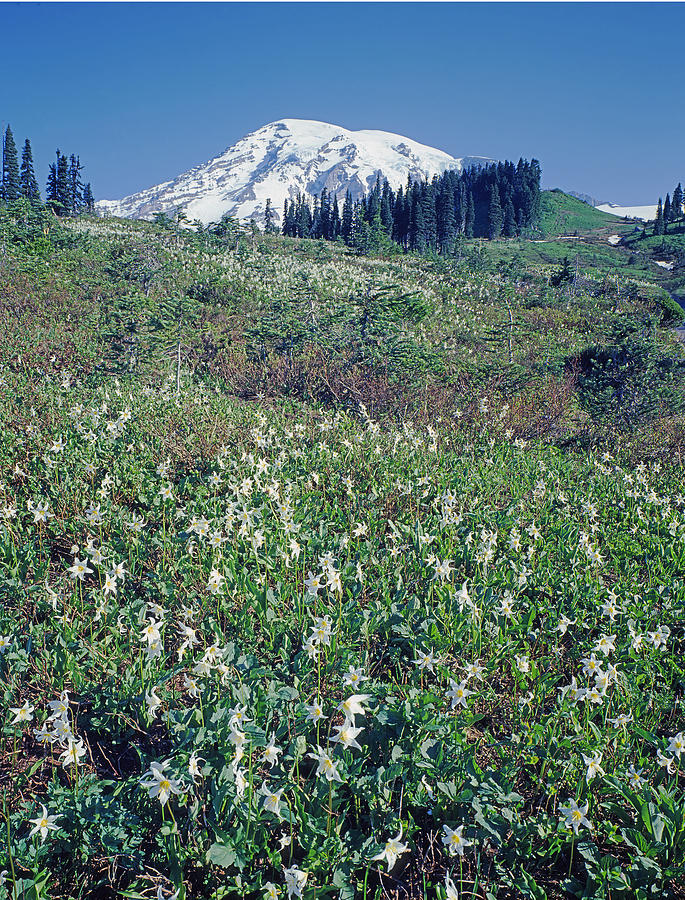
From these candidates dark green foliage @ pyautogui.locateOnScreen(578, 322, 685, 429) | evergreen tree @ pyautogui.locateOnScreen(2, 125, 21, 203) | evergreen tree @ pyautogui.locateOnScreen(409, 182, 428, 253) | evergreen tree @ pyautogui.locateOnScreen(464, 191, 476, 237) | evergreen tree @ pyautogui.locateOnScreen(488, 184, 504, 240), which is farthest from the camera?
evergreen tree @ pyautogui.locateOnScreen(488, 184, 504, 240)

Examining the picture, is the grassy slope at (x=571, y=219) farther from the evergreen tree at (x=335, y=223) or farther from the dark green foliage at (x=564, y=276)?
the dark green foliage at (x=564, y=276)

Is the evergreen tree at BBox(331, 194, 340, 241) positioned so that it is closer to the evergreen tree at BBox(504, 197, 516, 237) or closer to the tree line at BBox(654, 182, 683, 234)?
the evergreen tree at BBox(504, 197, 516, 237)

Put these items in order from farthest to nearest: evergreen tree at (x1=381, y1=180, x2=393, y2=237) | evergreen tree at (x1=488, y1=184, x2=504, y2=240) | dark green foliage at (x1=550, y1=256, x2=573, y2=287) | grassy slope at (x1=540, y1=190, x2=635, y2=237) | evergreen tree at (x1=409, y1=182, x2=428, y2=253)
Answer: grassy slope at (x1=540, y1=190, x2=635, y2=237) < evergreen tree at (x1=488, y1=184, x2=504, y2=240) < evergreen tree at (x1=381, y1=180, x2=393, y2=237) < evergreen tree at (x1=409, y1=182, x2=428, y2=253) < dark green foliage at (x1=550, y1=256, x2=573, y2=287)

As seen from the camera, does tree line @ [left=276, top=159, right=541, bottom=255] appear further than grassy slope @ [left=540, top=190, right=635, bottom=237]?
No

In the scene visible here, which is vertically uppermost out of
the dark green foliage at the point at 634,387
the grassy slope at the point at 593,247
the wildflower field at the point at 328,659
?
the grassy slope at the point at 593,247

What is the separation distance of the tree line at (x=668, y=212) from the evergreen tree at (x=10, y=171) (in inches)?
3571

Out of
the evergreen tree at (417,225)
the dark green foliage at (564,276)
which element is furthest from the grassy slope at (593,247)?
the dark green foliage at (564,276)

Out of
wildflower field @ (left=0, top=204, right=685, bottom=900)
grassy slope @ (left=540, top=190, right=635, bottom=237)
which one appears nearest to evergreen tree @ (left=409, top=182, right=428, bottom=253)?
grassy slope @ (left=540, top=190, right=635, bottom=237)

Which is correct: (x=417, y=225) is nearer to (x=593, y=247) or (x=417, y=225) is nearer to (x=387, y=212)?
(x=387, y=212)

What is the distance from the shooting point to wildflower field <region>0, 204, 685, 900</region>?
92.0 inches

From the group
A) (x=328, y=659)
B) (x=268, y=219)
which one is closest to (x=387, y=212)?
(x=268, y=219)

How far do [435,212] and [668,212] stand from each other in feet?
151

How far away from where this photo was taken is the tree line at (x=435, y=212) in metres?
73.6

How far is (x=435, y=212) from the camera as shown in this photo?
7806 centimetres
